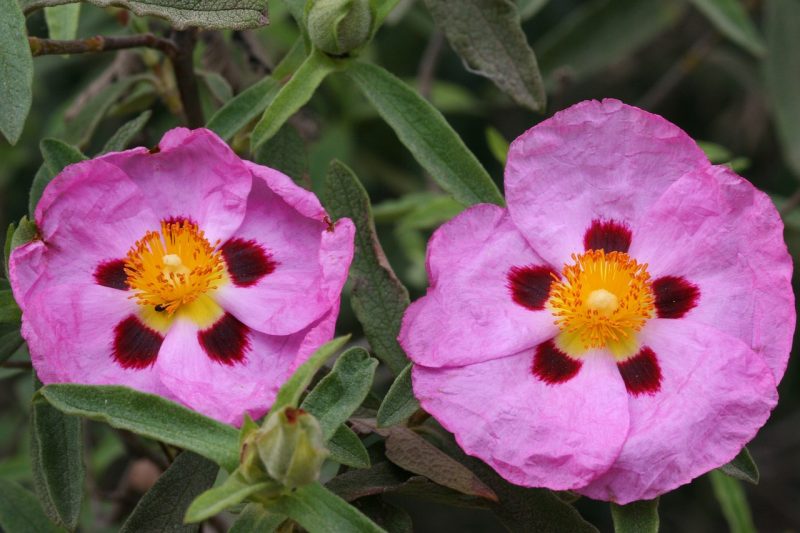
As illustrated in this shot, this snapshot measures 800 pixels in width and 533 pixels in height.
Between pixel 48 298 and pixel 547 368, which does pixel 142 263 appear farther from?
pixel 547 368

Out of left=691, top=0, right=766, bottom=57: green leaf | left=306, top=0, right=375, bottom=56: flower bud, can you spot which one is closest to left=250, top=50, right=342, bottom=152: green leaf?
left=306, top=0, right=375, bottom=56: flower bud

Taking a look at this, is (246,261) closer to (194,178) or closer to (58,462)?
(194,178)

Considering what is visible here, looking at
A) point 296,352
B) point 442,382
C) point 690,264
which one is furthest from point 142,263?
point 690,264

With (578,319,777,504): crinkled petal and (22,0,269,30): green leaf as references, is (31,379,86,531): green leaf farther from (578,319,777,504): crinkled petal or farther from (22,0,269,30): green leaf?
(578,319,777,504): crinkled petal

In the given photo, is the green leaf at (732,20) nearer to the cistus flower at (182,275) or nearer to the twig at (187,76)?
the twig at (187,76)

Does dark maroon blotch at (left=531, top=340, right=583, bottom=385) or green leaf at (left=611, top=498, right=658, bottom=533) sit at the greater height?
dark maroon blotch at (left=531, top=340, right=583, bottom=385)

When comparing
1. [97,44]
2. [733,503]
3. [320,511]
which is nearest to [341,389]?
[320,511]
